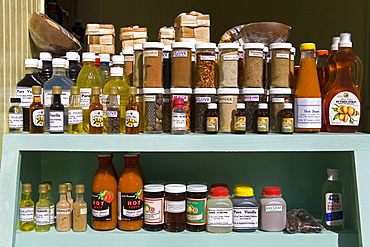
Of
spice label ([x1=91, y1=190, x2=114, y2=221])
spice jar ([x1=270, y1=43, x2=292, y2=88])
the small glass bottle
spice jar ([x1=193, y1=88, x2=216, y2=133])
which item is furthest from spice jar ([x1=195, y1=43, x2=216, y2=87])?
the small glass bottle

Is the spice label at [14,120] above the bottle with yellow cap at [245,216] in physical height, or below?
above

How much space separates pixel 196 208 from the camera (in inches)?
48.2

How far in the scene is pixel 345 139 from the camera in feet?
3.95

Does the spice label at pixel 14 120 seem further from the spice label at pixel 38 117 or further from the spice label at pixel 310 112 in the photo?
the spice label at pixel 310 112

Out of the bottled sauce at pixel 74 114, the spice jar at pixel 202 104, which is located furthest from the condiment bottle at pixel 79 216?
the spice jar at pixel 202 104

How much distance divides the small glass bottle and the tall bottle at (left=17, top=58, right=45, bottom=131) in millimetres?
18

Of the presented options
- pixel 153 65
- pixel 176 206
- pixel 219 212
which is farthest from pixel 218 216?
pixel 153 65

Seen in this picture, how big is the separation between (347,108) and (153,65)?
0.56m

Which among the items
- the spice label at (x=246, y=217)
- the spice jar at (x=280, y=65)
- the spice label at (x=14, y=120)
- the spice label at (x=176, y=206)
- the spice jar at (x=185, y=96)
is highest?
the spice jar at (x=280, y=65)

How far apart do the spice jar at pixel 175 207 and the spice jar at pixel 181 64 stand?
293 mm

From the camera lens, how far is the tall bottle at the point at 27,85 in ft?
4.18

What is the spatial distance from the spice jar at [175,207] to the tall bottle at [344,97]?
469mm

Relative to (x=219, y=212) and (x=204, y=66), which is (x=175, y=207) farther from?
(x=204, y=66)

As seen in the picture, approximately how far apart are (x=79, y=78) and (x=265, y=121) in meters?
0.55
